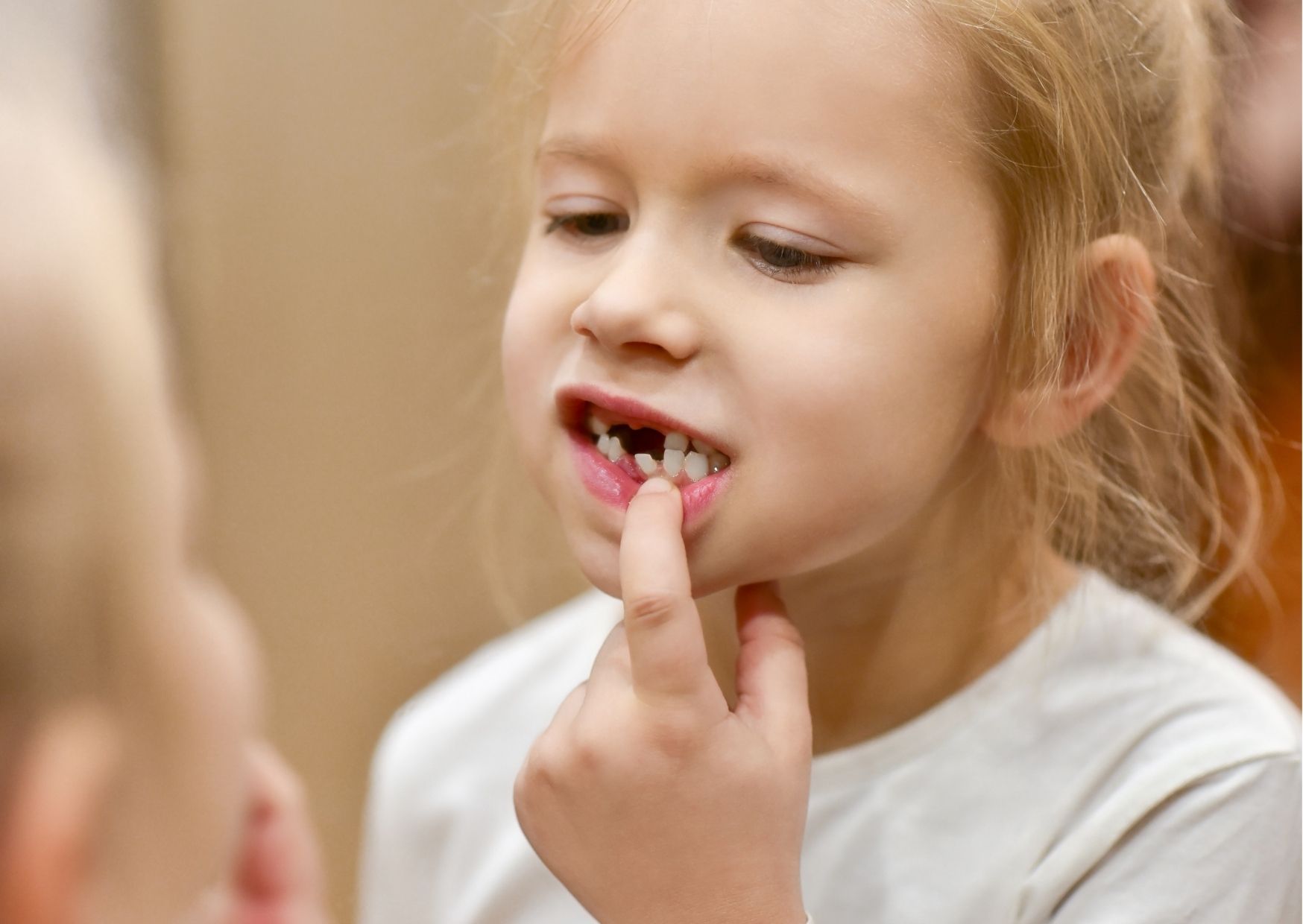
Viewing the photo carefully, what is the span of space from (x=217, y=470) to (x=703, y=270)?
212 mm

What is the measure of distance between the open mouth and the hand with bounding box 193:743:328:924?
193 mm

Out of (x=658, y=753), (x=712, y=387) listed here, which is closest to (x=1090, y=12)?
(x=712, y=387)

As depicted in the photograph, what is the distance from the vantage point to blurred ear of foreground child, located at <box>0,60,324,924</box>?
0.48 metres

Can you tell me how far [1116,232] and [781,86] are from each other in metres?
0.19

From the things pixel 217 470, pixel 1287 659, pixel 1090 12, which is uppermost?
pixel 1090 12

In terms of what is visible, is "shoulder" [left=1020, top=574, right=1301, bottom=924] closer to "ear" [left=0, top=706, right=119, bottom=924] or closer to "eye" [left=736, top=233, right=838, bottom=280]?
"eye" [left=736, top=233, right=838, bottom=280]

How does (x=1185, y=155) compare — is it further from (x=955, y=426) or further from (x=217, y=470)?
(x=217, y=470)

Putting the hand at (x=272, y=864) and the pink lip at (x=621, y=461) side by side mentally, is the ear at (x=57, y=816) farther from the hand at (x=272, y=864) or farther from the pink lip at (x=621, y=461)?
the pink lip at (x=621, y=461)

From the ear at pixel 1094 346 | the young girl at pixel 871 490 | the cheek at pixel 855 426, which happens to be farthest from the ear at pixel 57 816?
the ear at pixel 1094 346

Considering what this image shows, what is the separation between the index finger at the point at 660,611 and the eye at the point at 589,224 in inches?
4.6

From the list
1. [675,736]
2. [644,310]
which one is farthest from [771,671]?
[644,310]

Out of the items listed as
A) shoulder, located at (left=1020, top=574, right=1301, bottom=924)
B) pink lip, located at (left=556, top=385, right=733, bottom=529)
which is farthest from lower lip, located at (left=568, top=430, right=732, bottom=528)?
shoulder, located at (left=1020, top=574, right=1301, bottom=924)

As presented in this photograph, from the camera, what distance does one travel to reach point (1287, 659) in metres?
0.75

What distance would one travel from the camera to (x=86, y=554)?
493mm
